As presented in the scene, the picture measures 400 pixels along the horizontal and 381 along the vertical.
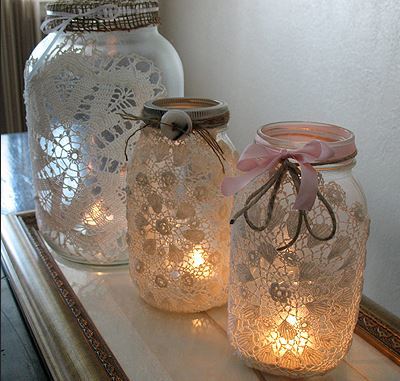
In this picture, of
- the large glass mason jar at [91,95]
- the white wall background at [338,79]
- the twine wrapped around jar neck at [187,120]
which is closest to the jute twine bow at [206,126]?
the twine wrapped around jar neck at [187,120]

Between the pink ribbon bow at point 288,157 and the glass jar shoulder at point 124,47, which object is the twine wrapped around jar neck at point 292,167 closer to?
the pink ribbon bow at point 288,157

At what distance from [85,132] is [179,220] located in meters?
0.17

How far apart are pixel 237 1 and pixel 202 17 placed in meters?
0.19

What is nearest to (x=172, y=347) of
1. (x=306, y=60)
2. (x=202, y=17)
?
(x=306, y=60)

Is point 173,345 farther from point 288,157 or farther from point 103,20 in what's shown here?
point 103,20

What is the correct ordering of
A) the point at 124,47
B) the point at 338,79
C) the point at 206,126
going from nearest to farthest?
the point at 206,126
the point at 124,47
the point at 338,79

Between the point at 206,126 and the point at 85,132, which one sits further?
the point at 85,132

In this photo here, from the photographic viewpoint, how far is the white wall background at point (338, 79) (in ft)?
2.27

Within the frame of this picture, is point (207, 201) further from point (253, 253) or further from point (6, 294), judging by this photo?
point (6, 294)

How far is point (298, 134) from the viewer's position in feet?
1.75

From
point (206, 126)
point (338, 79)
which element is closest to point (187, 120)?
point (206, 126)

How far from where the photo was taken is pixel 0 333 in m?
0.74

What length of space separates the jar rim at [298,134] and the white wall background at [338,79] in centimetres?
20

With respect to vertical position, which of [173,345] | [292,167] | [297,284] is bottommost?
[173,345]
